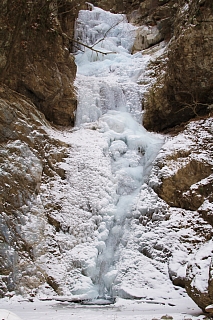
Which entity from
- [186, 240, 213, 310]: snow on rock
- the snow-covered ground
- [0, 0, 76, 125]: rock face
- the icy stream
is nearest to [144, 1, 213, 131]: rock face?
the icy stream

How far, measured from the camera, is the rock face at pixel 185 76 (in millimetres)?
12023

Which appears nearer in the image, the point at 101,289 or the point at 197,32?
the point at 101,289

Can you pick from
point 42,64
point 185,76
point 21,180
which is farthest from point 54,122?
point 185,76

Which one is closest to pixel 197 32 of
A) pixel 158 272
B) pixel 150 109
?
pixel 150 109

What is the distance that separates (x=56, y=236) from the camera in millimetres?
8414

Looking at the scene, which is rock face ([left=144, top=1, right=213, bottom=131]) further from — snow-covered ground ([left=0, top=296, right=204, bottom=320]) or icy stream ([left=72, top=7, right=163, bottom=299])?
snow-covered ground ([left=0, top=296, right=204, bottom=320])

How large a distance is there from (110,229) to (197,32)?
787 cm

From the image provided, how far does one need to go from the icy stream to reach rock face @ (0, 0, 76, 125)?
2.54ft

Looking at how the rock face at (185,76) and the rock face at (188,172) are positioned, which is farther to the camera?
the rock face at (185,76)

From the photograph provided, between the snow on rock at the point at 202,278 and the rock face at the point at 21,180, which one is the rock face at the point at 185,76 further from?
the snow on rock at the point at 202,278

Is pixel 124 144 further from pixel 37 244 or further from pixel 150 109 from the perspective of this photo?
pixel 37 244

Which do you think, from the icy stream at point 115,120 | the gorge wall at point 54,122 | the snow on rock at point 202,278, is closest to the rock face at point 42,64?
the gorge wall at point 54,122

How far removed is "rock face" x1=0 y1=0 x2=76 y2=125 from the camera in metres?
10.8

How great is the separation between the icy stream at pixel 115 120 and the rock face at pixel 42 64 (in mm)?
775
